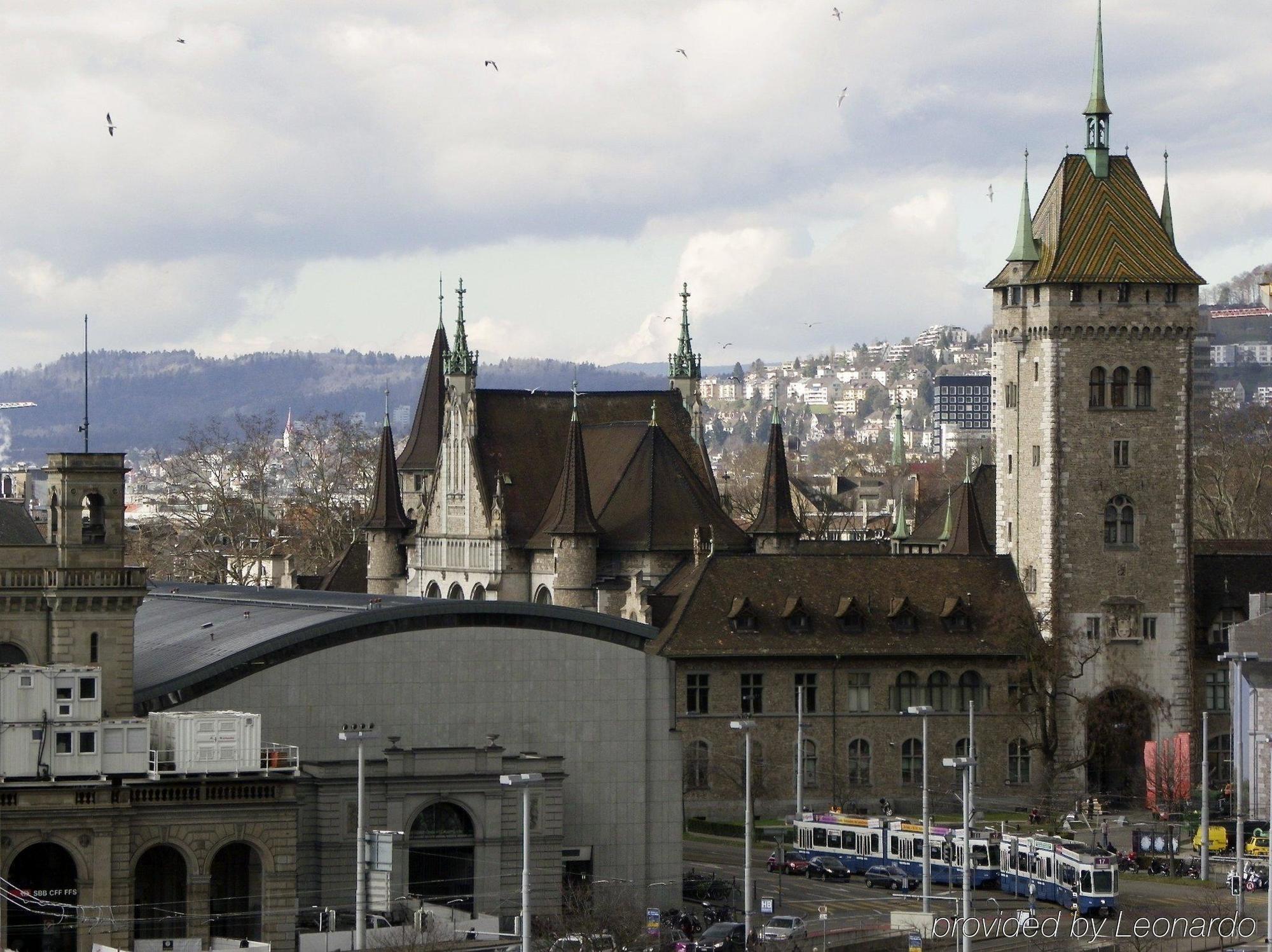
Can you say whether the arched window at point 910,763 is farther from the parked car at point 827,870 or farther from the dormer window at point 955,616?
the parked car at point 827,870

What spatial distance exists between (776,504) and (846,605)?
15.3m

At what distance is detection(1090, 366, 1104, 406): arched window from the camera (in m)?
115

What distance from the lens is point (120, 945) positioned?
73.4 meters

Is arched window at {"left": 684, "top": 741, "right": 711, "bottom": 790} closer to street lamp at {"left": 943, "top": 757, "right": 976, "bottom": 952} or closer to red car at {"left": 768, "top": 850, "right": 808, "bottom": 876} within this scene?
red car at {"left": 768, "top": 850, "right": 808, "bottom": 876}

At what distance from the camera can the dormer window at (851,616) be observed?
112m

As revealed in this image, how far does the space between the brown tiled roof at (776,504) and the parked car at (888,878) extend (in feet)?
112

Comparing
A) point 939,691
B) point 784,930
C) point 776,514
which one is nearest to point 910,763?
point 939,691

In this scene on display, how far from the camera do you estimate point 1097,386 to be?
11512 cm

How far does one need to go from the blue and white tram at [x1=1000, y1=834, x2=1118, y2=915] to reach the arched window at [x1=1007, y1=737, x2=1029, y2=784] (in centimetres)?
2035

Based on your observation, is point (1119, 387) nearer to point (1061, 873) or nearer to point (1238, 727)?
point (1238, 727)

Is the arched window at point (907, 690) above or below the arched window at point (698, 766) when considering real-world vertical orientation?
above

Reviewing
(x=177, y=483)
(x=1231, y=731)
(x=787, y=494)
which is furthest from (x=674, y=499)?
(x=177, y=483)

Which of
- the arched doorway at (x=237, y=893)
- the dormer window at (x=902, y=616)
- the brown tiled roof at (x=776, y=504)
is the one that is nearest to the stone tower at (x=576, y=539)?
the brown tiled roof at (x=776, y=504)

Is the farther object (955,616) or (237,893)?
(955,616)
